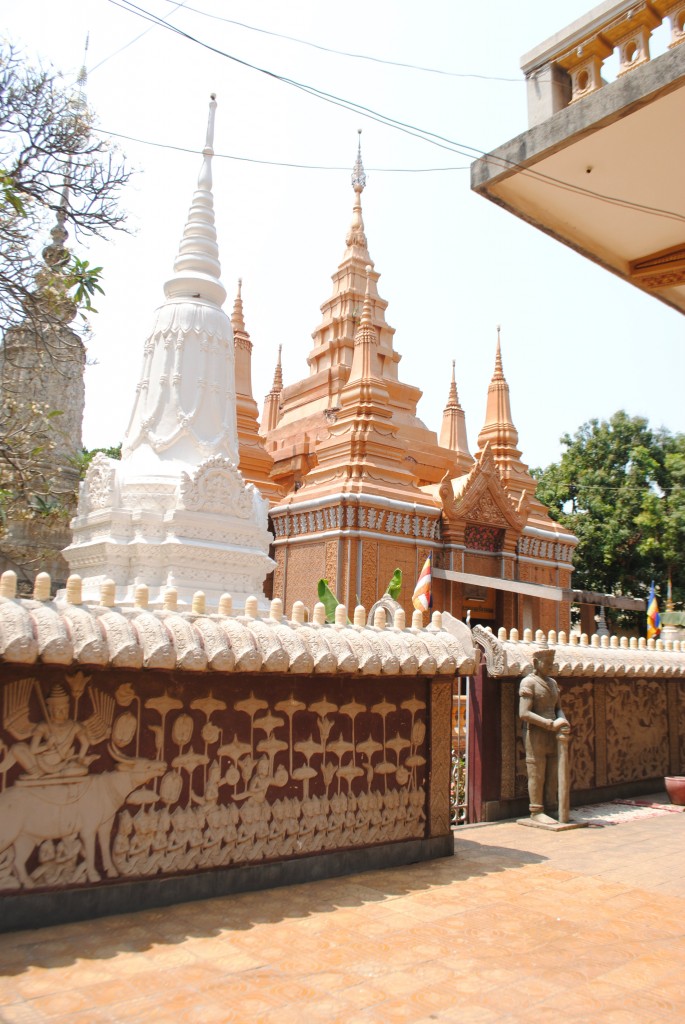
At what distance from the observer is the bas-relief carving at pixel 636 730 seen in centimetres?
1097

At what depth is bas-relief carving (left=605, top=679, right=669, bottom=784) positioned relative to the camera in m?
11.0

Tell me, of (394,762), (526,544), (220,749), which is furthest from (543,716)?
(526,544)

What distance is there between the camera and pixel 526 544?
2092 cm

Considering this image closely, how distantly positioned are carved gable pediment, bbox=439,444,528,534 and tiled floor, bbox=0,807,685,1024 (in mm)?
12892

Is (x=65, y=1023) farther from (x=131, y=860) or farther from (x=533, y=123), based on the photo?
(x=533, y=123)

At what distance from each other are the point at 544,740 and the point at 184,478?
6.33m

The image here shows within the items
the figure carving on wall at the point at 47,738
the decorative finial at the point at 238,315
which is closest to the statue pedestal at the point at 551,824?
the figure carving on wall at the point at 47,738

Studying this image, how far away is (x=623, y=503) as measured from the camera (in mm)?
30438

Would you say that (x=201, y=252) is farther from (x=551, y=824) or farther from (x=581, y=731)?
(x=551, y=824)

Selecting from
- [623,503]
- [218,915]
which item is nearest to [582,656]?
[218,915]

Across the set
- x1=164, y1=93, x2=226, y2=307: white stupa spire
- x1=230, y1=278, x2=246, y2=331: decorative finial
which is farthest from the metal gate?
x1=230, y1=278, x2=246, y2=331: decorative finial

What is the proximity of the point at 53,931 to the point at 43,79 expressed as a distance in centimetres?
705

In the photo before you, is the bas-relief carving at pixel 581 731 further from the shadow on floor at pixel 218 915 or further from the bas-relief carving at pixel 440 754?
the shadow on floor at pixel 218 915

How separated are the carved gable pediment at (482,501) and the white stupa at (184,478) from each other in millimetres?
7055
